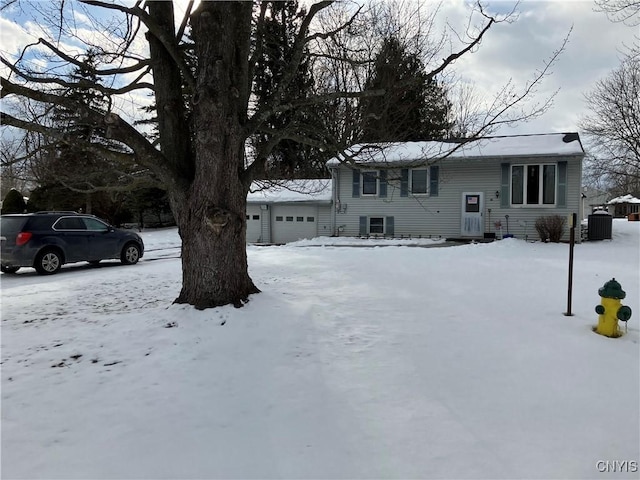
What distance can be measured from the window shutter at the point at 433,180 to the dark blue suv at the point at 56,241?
39.8 feet

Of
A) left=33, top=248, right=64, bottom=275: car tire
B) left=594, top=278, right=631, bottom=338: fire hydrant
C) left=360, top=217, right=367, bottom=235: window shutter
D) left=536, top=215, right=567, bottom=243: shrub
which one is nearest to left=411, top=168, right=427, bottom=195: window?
left=360, top=217, right=367, bottom=235: window shutter

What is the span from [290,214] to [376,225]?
5172 millimetres

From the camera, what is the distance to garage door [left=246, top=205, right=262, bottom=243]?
2253 centimetres

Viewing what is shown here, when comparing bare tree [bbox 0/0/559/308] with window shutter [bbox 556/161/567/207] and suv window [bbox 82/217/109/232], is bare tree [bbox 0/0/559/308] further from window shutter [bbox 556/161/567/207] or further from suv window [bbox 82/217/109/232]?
window shutter [bbox 556/161/567/207]

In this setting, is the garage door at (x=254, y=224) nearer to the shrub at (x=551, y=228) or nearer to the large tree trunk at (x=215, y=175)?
the shrub at (x=551, y=228)

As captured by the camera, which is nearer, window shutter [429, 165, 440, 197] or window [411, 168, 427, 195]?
window shutter [429, 165, 440, 197]

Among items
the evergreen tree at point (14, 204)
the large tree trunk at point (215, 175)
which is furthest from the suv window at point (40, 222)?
the evergreen tree at point (14, 204)

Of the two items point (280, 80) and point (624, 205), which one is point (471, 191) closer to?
point (280, 80)

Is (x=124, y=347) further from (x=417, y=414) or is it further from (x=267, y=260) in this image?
(x=267, y=260)

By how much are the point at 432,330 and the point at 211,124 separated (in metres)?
3.81

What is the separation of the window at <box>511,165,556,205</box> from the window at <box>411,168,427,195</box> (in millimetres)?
3520

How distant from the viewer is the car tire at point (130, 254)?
12.4 meters

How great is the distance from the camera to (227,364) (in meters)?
3.94

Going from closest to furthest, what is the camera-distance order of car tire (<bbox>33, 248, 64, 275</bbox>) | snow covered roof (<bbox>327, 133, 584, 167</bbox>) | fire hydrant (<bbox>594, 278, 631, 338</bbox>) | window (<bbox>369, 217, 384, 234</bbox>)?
fire hydrant (<bbox>594, 278, 631, 338</bbox>), car tire (<bbox>33, 248, 64, 275</bbox>), snow covered roof (<bbox>327, 133, 584, 167</bbox>), window (<bbox>369, 217, 384, 234</bbox>)
